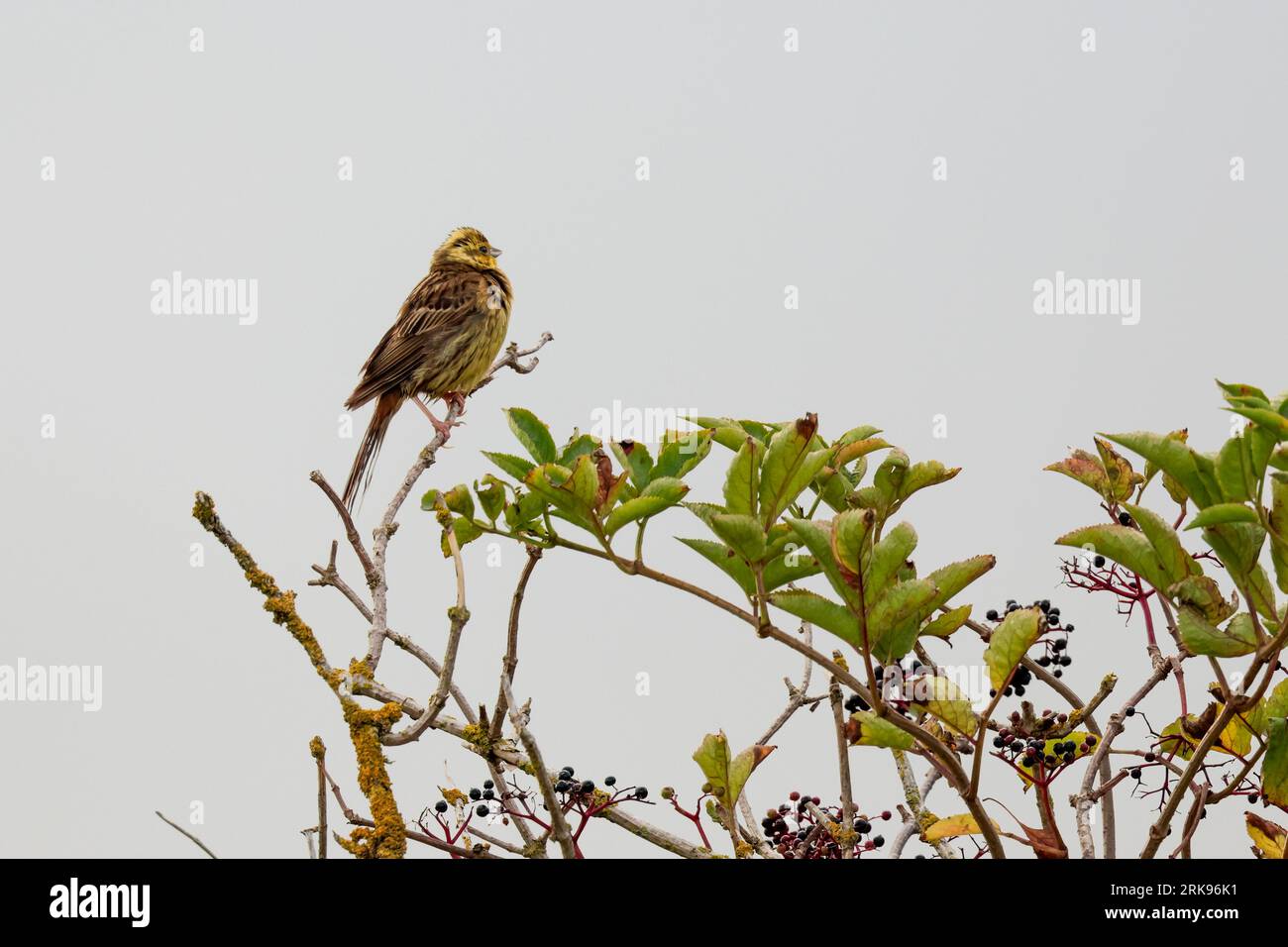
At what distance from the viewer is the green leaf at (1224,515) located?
1.03 m

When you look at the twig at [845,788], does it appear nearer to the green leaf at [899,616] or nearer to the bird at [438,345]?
the green leaf at [899,616]

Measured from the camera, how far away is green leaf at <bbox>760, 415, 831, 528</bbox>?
1123 mm

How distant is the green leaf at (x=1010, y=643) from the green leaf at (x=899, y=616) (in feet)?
0.23

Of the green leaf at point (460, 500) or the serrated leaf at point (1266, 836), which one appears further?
the serrated leaf at point (1266, 836)

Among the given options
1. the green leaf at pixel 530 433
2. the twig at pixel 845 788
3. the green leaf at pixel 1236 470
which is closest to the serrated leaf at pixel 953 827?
the twig at pixel 845 788

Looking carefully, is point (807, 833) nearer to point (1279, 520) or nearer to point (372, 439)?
point (1279, 520)

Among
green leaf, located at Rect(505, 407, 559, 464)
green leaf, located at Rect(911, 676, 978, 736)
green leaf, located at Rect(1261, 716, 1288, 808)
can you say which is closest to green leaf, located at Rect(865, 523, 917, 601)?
green leaf, located at Rect(911, 676, 978, 736)

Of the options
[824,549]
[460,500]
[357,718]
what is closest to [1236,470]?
[824,549]

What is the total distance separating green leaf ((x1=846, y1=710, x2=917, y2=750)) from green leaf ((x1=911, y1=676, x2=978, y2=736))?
2.2 inches

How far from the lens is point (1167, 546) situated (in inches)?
44.1

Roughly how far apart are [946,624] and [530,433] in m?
0.43

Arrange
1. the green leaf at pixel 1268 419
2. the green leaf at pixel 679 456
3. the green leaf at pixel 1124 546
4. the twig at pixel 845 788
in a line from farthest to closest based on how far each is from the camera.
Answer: the twig at pixel 845 788 < the green leaf at pixel 679 456 < the green leaf at pixel 1124 546 < the green leaf at pixel 1268 419
